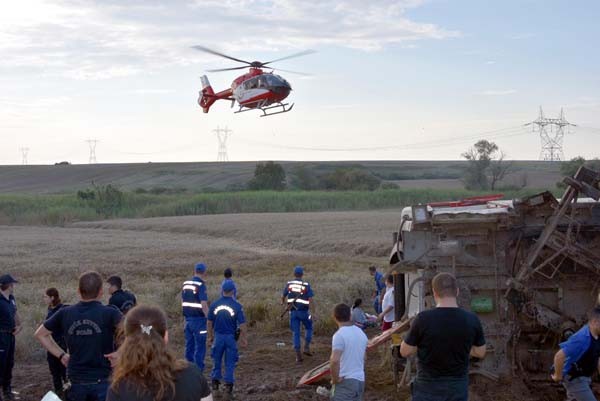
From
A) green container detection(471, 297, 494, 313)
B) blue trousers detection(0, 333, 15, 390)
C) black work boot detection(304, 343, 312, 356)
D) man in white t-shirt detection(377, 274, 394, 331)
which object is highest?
green container detection(471, 297, 494, 313)

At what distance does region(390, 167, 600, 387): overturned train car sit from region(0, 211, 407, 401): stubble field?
1.64 metres

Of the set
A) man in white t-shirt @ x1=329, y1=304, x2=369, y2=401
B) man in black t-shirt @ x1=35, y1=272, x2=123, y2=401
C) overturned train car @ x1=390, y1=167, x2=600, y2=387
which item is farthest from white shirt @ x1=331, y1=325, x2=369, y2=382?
overturned train car @ x1=390, y1=167, x2=600, y2=387

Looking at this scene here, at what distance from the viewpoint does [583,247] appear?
34.4 feet

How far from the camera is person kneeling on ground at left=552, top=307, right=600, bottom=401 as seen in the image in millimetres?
7539

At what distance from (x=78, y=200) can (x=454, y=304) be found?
229 feet

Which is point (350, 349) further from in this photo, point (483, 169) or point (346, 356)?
point (483, 169)

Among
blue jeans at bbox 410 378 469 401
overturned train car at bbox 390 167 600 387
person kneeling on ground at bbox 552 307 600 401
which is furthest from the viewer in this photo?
overturned train car at bbox 390 167 600 387

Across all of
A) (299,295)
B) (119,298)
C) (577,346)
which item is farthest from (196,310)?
(577,346)

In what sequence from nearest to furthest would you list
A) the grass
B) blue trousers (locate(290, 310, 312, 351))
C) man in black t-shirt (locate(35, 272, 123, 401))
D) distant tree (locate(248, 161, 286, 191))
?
man in black t-shirt (locate(35, 272, 123, 401))
blue trousers (locate(290, 310, 312, 351))
the grass
distant tree (locate(248, 161, 286, 191))

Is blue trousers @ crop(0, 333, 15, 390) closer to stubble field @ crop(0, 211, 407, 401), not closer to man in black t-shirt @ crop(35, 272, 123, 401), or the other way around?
stubble field @ crop(0, 211, 407, 401)

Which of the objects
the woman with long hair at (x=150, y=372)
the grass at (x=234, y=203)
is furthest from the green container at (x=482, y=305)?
the grass at (x=234, y=203)

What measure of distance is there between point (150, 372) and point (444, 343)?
2.83 metres

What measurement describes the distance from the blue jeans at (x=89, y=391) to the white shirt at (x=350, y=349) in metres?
2.16

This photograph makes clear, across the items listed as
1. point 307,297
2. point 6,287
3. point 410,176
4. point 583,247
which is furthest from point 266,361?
point 410,176
